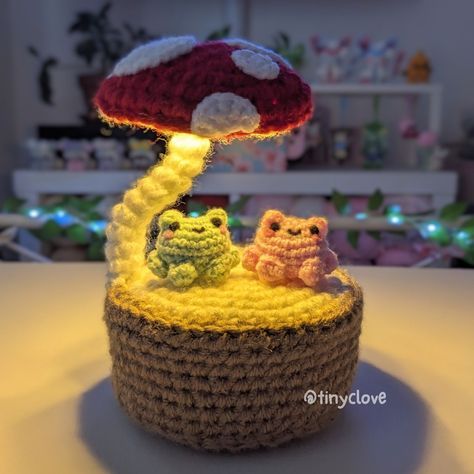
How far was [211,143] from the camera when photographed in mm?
494

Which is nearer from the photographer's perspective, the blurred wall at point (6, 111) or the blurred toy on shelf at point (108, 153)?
the blurred toy on shelf at point (108, 153)

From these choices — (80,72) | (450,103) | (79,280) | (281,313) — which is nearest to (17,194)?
(80,72)

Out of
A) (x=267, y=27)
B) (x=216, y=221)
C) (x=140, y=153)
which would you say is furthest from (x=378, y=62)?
(x=216, y=221)

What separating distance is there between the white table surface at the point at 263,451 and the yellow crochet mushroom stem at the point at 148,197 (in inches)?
4.6

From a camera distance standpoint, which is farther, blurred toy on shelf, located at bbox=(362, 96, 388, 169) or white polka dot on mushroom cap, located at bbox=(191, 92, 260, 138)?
blurred toy on shelf, located at bbox=(362, 96, 388, 169)

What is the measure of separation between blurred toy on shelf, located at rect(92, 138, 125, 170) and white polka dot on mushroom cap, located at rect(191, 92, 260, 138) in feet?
5.23

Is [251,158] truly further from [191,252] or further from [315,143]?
[191,252]

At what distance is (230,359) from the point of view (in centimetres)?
40

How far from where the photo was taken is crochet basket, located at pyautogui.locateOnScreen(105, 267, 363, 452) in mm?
399

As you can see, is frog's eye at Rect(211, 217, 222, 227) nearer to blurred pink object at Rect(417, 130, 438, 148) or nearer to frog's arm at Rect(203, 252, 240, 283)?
frog's arm at Rect(203, 252, 240, 283)

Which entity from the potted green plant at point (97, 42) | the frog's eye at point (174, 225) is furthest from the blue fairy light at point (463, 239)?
the potted green plant at point (97, 42)

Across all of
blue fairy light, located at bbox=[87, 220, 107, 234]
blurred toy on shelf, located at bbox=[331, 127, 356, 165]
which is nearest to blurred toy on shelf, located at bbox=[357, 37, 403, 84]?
blurred toy on shelf, located at bbox=[331, 127, 356, 165]

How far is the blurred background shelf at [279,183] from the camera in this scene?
1.89 m

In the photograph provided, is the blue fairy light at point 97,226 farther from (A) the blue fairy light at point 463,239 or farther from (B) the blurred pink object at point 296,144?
(B) the blurred pink object at point 296,144
